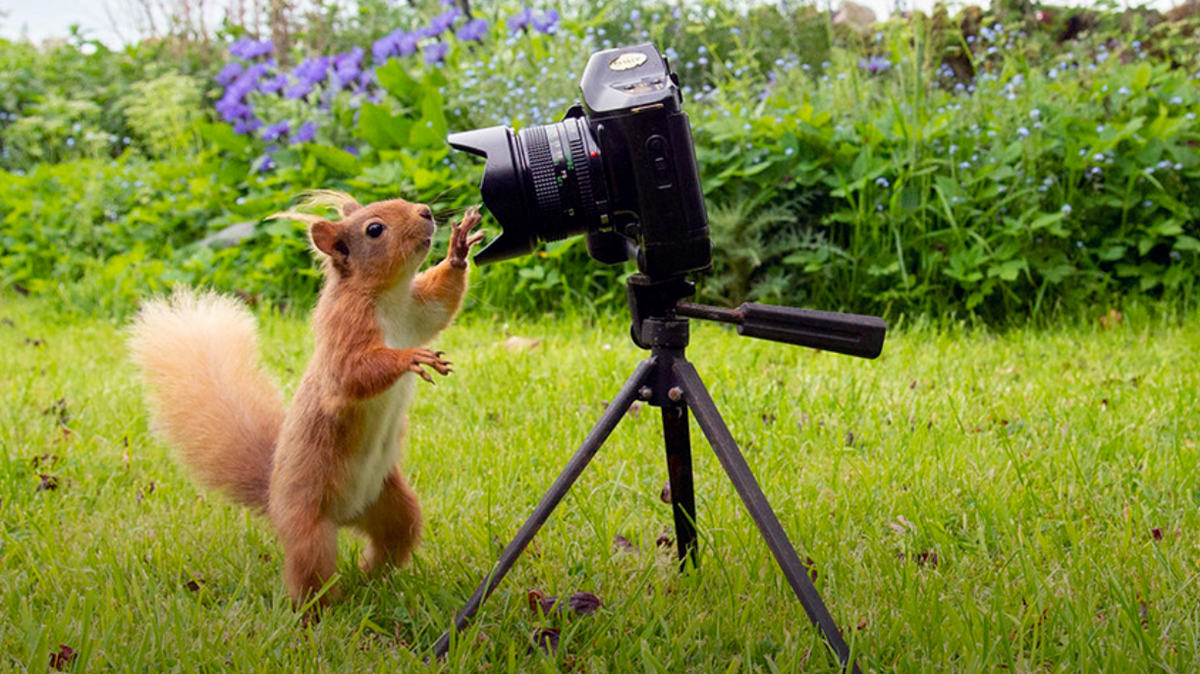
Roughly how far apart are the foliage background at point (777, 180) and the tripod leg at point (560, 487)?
5.09 ft

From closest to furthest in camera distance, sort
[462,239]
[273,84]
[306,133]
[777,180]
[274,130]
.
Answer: [462,239] → [777,180] → [306,133] → [274,130] → [273,84]

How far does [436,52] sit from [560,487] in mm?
4079

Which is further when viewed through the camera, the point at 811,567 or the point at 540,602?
the point at 811,567

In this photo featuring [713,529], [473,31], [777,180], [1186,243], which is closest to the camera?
[713,529]

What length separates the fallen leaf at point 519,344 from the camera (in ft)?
12.4

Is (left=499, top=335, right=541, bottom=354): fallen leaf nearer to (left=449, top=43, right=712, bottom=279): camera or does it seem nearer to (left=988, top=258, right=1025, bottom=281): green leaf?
(left=988, top=258, right=1025, bottom=281): green leaf

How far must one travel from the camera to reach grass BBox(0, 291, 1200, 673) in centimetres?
173

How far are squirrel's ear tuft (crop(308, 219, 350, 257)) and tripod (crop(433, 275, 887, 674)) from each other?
55cm

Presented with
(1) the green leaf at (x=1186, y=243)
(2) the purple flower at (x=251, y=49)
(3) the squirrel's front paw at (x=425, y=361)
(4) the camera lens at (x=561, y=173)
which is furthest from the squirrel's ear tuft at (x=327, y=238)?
(2) the purple flower at (x=251, y=49)

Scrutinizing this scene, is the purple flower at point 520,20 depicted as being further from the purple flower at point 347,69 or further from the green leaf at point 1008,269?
the green leaf at point 1008,269

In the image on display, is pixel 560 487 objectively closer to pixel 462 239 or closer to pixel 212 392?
pixel 462 239

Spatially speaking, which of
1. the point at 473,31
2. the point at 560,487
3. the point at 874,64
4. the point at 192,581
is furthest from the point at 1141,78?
the point at 192,581

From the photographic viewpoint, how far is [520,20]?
5.44 meters

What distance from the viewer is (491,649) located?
68.7 inches
